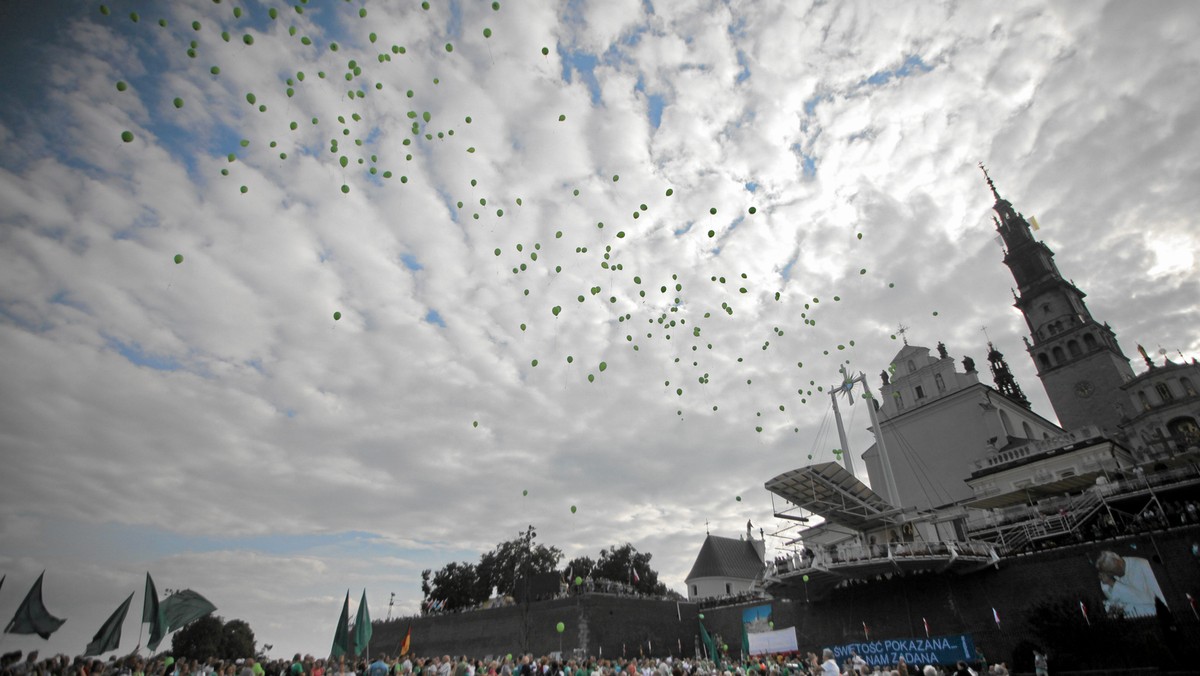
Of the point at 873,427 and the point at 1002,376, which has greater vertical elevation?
the point at 1002,376

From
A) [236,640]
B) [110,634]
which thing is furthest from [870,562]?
[236,640]

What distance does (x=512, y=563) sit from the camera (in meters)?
60.9

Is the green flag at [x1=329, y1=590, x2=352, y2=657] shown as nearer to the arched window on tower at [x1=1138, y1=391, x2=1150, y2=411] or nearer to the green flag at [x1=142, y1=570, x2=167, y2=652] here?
the green flag at [x1=142, y1=570, x2=167, y2=652]

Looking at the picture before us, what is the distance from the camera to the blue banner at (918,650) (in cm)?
2456

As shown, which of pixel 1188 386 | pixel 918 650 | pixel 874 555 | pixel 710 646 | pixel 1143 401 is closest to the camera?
pixel 918 650

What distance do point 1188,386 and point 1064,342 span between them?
12236 mm

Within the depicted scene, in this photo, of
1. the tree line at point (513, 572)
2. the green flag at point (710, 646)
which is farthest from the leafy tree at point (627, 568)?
the green flag at point (710, 646)

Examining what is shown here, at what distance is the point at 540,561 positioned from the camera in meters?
61.6

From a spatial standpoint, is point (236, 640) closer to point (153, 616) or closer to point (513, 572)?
point (513, 572)

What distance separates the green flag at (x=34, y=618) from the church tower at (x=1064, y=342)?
67.3 meters

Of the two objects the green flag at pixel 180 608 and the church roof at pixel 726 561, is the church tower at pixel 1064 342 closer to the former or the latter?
the church roof at pixel 726 561

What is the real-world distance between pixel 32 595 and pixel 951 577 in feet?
121

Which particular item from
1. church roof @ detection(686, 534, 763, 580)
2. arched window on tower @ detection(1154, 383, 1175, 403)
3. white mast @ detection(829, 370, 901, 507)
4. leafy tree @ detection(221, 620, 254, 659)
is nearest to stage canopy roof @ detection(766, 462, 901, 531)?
white mast @ detection(829, 370, 901, 507)

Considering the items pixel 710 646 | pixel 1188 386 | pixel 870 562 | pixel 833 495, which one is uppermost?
pixel 1188 386
